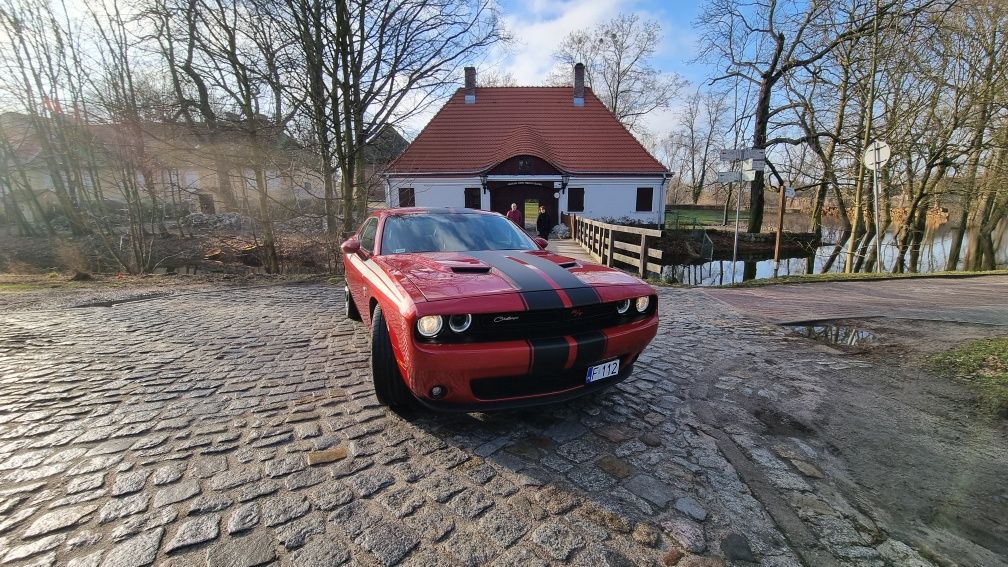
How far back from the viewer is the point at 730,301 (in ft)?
24.6

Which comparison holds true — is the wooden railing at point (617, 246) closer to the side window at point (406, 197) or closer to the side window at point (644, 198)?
the side window at point (644, 198)

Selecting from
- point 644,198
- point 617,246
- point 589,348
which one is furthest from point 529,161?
point 589,348

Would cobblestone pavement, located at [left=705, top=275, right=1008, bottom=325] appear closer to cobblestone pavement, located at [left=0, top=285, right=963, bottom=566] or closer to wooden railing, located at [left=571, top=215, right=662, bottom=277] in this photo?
wooden railing, located at [left=571, top=215, right=662, bottom=277]

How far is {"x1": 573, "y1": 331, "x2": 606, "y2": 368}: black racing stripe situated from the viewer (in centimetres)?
261

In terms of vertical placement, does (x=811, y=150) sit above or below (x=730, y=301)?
above

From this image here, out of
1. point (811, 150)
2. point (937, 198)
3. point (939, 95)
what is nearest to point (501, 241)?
point (939, 95)

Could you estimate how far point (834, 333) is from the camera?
17.6 ft

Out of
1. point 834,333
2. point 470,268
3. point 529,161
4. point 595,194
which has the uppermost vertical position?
point 529,161

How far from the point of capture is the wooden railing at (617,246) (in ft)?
29.7

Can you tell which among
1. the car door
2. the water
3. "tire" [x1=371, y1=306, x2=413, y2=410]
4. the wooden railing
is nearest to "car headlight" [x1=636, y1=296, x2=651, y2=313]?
"tire" [x1=371, y1=306, x2=413, y2=410]

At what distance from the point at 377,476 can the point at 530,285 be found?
1.44 m

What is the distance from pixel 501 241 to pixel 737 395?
2.52 m

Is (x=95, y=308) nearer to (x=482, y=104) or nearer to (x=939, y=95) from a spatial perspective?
(x=939, y=95)

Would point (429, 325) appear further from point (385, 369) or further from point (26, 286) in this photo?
point (26, 286)
